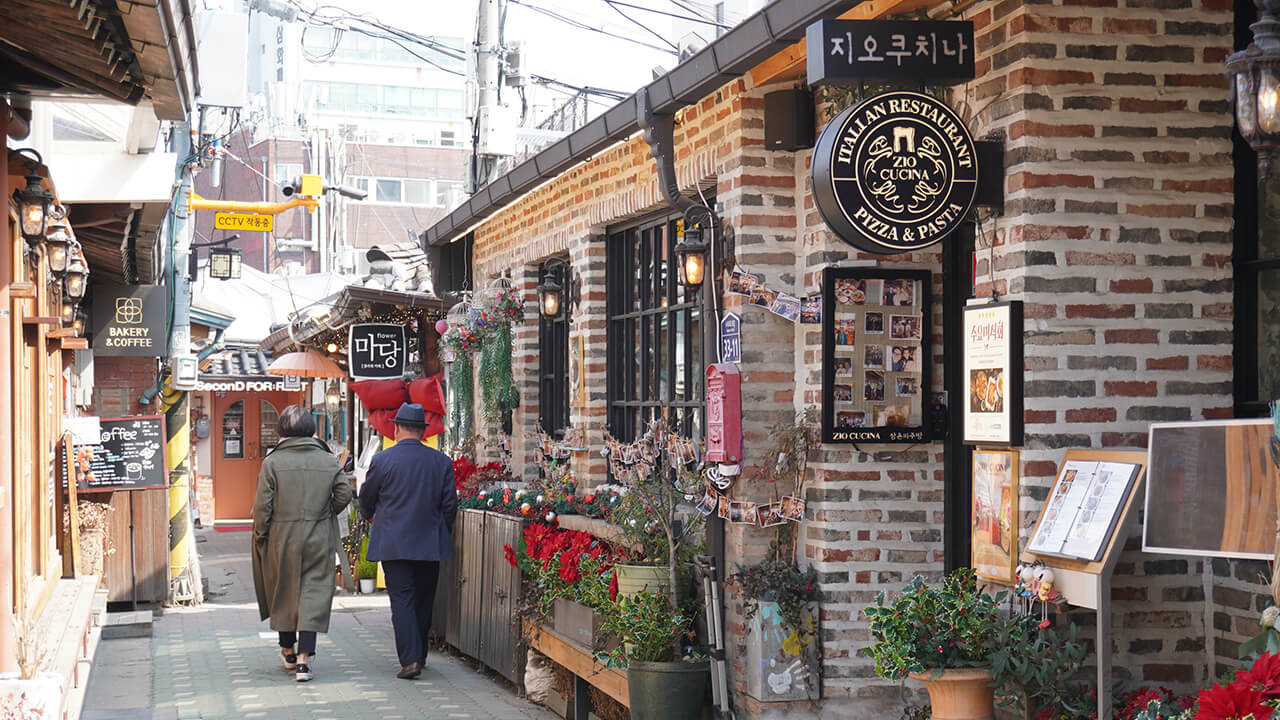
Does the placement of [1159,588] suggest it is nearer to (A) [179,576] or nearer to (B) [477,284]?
(B) [477,284]

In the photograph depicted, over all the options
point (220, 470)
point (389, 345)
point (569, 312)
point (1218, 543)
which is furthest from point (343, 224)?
point (1218, 543)

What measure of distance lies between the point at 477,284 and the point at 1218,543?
921 centimetres

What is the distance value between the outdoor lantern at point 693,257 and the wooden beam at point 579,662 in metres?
2.02

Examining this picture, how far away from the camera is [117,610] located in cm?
1231

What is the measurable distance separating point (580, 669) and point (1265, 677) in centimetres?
472

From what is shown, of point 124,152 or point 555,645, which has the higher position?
point 124,152

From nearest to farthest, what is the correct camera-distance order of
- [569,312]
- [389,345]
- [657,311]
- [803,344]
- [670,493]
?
[803,344]
[670,493]
[657,311]
[569,312]
[389,345]

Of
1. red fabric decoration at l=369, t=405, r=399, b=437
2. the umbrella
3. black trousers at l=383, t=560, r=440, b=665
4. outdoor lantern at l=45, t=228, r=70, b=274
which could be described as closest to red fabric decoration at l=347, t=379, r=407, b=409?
red fabric decoration at l=369, t=405, r=399, b=437

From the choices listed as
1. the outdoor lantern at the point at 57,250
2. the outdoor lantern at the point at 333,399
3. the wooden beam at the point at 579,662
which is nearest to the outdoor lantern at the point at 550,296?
the wooden beam at the point at 579,662

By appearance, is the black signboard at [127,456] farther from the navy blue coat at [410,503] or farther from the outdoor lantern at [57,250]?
the outdoor lantern at [57,250]

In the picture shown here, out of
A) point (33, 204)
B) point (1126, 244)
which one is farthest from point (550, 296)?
point (1126, 244)

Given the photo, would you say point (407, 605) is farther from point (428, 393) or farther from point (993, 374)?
point (993, 374)

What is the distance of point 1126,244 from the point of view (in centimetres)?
502

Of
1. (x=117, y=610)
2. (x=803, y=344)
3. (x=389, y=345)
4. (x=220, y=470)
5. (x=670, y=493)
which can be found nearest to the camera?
(x=803, y=344)
